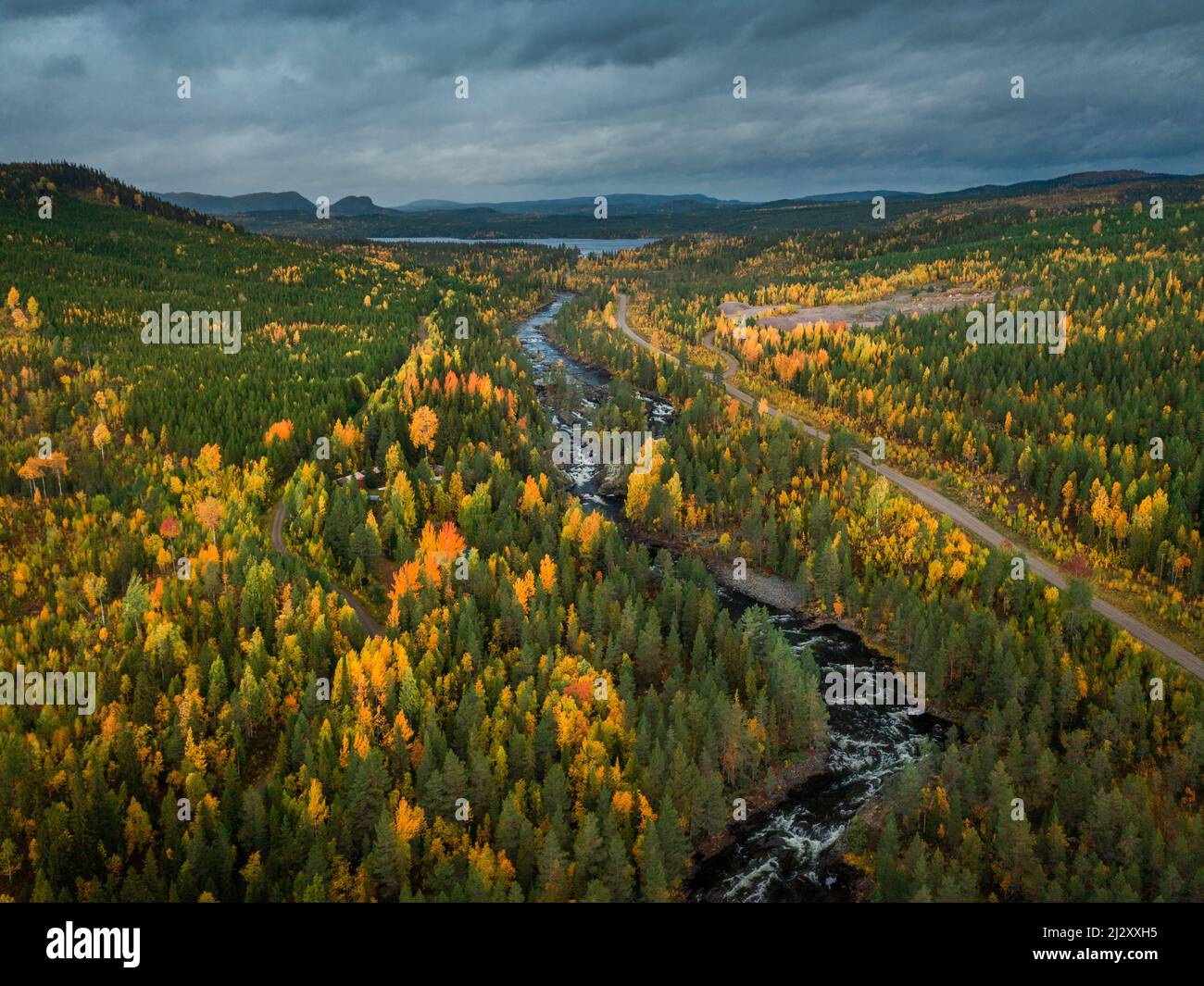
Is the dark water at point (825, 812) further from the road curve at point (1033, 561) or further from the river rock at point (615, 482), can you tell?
the river rock at point (615, 482)

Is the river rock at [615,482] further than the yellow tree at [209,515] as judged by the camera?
Yes

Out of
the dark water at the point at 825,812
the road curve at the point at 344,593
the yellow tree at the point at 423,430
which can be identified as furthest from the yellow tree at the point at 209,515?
the dark water at the point at 825,812

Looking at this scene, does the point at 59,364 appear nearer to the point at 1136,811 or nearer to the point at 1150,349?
the point at 1136,811

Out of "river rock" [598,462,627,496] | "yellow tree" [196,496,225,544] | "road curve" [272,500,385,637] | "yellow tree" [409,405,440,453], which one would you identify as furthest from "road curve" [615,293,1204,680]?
"yellow tree" [196,496,225,544]

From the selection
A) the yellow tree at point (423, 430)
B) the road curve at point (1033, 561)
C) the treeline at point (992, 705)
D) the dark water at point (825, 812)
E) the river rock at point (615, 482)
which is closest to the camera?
the treeline at point (992, 705)

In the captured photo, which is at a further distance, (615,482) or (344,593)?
(615,482)

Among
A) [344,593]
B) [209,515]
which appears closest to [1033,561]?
[344,593]

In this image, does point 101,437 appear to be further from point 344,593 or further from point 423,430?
point 344,593

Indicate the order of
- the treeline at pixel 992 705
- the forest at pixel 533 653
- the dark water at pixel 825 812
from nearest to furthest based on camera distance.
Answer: the treeline at pixel 992 705, the forest at pixel 533 653, the dark water at pixel 825 812
